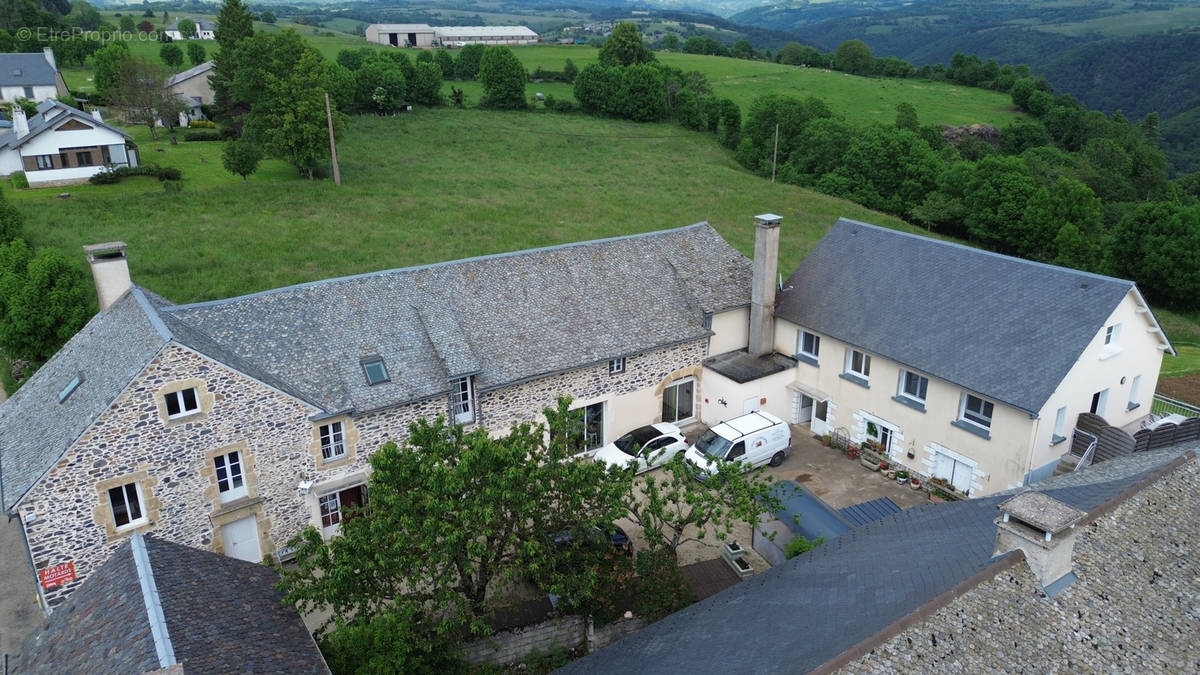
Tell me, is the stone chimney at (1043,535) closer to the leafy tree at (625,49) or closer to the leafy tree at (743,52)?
the leafy tree at (625,49)

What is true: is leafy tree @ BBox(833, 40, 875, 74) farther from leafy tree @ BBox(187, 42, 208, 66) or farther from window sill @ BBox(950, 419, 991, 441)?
window sill @ BBox(950, 419, 991, 441)

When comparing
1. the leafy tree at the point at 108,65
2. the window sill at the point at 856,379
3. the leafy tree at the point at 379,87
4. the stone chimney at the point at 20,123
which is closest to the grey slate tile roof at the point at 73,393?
the window sill at the point at 856,379

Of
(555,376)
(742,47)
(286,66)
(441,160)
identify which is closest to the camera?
(555,376)

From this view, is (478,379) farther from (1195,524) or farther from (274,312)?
(1195,524)

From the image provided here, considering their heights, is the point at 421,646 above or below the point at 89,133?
below

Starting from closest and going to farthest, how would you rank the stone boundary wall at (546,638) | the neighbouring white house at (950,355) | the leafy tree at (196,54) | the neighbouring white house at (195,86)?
the stone boundary wall at (546,638)
the neighbouring white house at (950,355)
the neighbouring white house at (195,86)
the leafy tree at (196,54)

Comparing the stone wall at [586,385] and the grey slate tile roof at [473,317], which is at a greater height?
the grey slate tile roof at [473,317]

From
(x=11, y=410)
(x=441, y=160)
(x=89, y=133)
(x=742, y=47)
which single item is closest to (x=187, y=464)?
(x=11, y=410)
